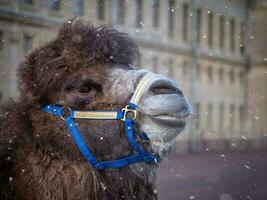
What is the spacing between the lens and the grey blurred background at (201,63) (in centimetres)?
1786

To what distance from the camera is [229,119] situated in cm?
3928

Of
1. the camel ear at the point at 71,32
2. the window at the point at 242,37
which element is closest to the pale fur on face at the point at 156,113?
the camel ear at the point at 71,32

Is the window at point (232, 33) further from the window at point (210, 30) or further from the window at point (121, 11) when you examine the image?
the window at point (121, 11)

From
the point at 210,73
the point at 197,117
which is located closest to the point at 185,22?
the point at 210,73

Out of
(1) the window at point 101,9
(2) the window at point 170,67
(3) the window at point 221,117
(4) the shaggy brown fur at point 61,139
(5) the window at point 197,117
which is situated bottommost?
(3) the window at point 221,117

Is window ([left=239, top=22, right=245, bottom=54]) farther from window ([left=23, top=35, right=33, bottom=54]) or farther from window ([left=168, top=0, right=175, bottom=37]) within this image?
window ([left=23, top=35, right=33, bottom=54])

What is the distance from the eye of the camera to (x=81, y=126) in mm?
3594

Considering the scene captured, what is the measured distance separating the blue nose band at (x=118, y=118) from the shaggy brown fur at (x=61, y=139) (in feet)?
0.11

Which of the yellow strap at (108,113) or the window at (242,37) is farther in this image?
the window at (242,37)

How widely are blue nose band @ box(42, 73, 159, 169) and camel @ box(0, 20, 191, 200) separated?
3 cm

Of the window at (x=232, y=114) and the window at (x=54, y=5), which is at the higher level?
the window at (x=54, y=5)

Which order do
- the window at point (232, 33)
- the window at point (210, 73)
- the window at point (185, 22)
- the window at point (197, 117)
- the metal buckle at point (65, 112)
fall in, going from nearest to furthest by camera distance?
the metal buckle at point (65, 112) → the window at point (185, 22) → the window at point (197, 117) → the window at point (210, 73) → the window at point (232, 33)

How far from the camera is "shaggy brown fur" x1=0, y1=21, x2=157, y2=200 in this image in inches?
136

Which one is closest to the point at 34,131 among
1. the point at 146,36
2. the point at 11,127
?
the point at 11,127
